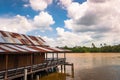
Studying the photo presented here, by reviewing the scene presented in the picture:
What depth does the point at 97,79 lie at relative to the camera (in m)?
34.3

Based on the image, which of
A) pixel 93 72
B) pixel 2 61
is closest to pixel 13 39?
pixel 2 61

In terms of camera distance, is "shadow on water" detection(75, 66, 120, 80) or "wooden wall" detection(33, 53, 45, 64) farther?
"shadow on water" detection(75, 66, 120, 80)

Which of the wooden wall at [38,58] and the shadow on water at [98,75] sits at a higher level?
the wooden wall at [38,58]

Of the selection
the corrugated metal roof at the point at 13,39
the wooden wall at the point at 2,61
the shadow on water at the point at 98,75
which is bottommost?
the shadow on water at the point at 98,75

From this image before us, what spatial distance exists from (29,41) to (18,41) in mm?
3508

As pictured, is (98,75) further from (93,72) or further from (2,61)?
(2,61)

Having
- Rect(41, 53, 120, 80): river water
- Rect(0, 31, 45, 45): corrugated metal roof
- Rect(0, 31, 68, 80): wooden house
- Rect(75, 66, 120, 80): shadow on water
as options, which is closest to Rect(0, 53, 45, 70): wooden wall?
Rect(0, 31, 68, 80): wooden house

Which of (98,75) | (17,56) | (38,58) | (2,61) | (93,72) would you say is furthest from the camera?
(93,72)

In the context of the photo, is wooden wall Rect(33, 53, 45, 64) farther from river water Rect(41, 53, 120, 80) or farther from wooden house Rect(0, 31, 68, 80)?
river water Rect(41, 53, 120, 80)

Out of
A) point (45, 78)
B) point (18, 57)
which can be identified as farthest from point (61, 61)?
point (18, 57)

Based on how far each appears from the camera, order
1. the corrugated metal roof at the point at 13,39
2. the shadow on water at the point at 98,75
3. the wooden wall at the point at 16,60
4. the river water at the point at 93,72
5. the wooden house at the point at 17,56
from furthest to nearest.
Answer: the shadow on water at the point at 98,75 < the river water at the point at 93,72 < the corrugated metal roof at the point at 13,39 < the wooden wall at the point at 16,60 < the wooden house at the point at 17,56

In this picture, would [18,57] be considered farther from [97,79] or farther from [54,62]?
[97,79]

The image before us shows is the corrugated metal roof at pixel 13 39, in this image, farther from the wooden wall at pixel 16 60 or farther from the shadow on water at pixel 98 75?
the shadow on water at pixel 98 75

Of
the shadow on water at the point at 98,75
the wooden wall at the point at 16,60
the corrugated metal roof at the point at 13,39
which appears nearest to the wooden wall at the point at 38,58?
the wooden wall at the point at 16,60
